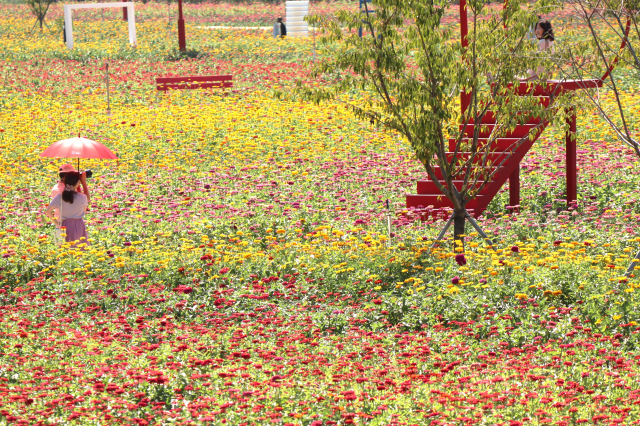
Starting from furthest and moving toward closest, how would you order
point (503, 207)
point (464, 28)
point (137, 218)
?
point (503, 207), point (137, 218), point (464, 28)

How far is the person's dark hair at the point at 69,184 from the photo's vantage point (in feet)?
33.1

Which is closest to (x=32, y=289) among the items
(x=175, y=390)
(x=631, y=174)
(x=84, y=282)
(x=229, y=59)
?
(x=84, y=282)

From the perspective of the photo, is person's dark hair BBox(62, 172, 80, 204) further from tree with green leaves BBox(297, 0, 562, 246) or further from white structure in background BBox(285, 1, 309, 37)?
white structure in background BBox(285, 1, 309, 37)

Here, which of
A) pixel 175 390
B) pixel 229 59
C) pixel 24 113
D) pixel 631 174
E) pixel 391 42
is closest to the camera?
pixel 175 390

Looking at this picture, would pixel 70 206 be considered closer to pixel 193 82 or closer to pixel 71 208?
pixel 71 208

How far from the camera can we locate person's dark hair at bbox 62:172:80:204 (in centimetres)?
1009

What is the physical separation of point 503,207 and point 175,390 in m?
7.41

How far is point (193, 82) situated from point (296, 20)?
20006 mm

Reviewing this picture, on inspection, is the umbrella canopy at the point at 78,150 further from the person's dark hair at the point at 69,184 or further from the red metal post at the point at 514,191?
the red metal post at the point at 514,191

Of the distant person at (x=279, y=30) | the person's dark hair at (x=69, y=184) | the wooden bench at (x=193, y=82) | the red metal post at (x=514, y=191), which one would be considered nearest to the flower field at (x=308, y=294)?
the red metal post at (x=514, y=191)

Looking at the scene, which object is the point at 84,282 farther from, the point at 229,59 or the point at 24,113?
the point at 229,59

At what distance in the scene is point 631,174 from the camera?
531 inches

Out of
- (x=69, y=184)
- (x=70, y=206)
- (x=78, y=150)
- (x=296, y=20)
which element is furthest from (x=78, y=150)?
(x=296, y=20)

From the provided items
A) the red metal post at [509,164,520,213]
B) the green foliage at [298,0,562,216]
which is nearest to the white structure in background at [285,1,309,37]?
the red metal post at [509,164,520,213]
